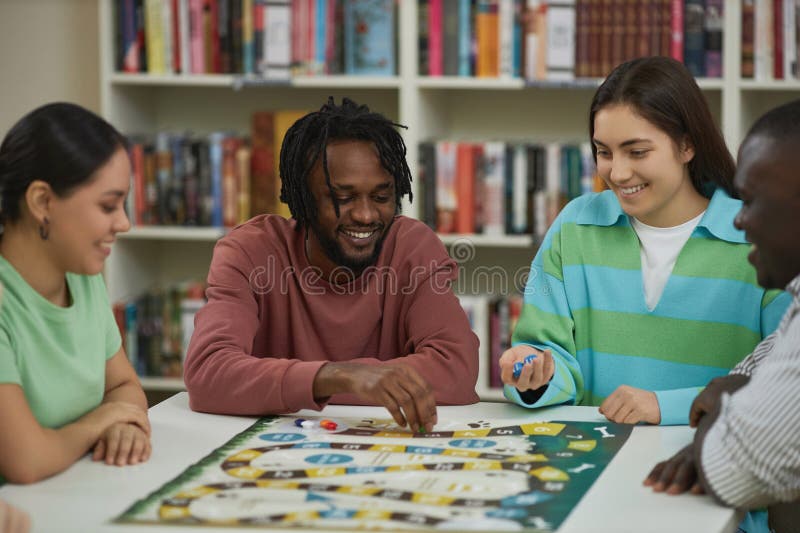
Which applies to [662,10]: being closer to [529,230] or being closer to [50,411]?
[529,230]

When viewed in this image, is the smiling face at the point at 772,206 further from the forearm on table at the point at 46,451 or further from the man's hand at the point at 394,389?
the forearm on table at the point at 46,451

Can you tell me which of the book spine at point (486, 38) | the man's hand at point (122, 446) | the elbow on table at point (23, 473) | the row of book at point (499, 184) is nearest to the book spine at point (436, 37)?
the book spine at point (486, 38)

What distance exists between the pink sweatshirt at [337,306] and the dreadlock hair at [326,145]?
7cm

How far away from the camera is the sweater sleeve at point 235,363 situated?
1689 mm

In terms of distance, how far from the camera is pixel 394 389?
1.60 m

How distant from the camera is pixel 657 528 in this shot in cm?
124

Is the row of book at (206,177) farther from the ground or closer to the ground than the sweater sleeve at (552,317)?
farther from the ground

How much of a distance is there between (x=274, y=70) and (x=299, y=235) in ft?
4.59

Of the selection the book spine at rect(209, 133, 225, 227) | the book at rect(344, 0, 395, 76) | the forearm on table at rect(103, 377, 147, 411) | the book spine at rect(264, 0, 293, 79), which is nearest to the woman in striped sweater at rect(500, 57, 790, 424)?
the forearm on table at rect(103, 377, 147, 411)

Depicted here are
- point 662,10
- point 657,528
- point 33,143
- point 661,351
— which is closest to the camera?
point 657,528

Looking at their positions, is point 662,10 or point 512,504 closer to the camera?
point 512,504

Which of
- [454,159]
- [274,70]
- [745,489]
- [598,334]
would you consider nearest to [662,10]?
[454,159]

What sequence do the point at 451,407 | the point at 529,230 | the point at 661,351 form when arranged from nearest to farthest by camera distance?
the point at 451,407 → the point at 661,351 → the point at 529,230

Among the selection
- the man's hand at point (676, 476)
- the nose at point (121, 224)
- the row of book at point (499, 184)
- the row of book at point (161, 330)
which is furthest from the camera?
the row of book at point (161, 330)
